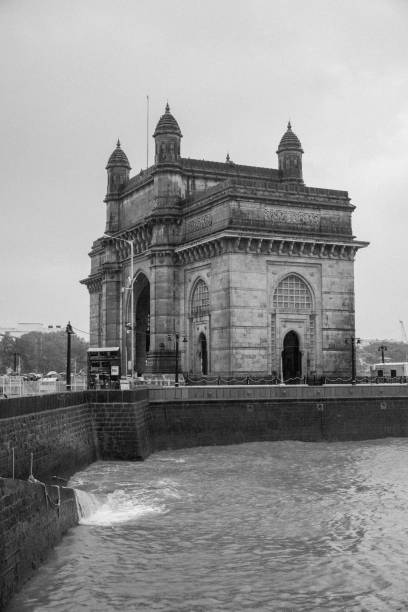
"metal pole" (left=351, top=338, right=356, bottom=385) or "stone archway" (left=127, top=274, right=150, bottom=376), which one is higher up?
"stone archway" (left=127, top=274, right=150, bottom=376)

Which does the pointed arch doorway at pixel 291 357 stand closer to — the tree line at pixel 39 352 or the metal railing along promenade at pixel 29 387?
the metal railing along promenade at pixel 29 387

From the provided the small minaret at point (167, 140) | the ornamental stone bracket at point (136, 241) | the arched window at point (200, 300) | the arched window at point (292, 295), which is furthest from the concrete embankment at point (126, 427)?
the small minaret at point (167, 140)

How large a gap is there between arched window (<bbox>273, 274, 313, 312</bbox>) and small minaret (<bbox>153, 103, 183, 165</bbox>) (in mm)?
12859

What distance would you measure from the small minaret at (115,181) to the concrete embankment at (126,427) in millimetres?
28004

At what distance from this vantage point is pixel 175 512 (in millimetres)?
26234

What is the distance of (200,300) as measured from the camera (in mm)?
55750

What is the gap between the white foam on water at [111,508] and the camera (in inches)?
968

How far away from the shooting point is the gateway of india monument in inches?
2021

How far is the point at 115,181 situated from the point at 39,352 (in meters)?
77.5

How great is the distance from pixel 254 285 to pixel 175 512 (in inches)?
1065

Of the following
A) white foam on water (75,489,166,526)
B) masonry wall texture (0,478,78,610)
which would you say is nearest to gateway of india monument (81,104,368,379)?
white foam on water (75,489,166,526)

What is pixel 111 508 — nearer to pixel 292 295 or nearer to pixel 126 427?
pixel 126 427

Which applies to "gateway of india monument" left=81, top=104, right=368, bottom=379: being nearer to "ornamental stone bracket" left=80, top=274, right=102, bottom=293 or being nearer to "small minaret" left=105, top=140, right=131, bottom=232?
"small minaret" left=105, top=140, right=131, bottom=232

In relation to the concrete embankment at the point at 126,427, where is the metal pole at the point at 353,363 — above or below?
above
